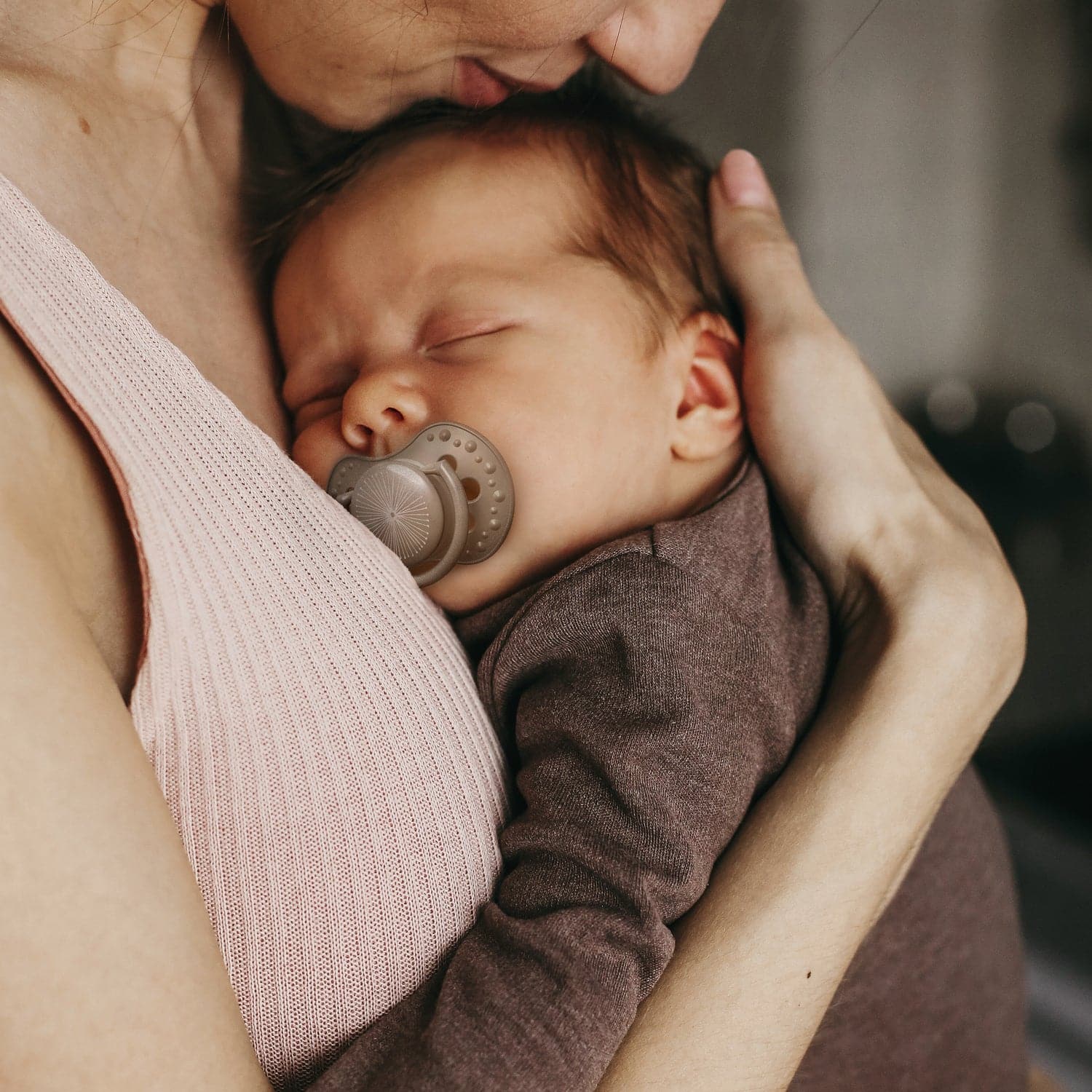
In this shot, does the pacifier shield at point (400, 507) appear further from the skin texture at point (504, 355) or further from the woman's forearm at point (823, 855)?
the woman's forearm at point (823, 855)

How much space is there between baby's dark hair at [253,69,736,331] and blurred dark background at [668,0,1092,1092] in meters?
0.81

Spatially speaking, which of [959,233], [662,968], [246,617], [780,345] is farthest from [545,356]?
[959,233]

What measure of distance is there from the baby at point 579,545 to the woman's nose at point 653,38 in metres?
0.14

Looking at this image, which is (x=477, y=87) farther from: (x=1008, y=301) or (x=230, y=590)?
(x=1008, y=301)

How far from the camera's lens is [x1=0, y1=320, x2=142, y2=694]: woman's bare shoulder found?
1.68ft

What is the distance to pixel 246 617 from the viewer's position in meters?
0.63

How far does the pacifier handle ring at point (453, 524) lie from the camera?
0.81 m

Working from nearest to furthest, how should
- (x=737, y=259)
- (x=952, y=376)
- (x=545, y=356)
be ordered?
(x=545, y=356) < (x=737, y=259) < (x=952, y=376)

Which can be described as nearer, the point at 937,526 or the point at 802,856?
the point at 802,856

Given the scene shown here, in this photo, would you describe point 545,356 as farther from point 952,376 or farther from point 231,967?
point 952,376

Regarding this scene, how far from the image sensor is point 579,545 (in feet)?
2.99

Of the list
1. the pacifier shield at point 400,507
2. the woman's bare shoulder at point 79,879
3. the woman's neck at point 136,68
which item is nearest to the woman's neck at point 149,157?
the woman's neck at point 136,68

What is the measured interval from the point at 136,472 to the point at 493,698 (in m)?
0.33

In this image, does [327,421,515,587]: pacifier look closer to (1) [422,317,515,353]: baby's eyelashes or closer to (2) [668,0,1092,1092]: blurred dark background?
(1) [422,317,515,353]: baby's eyelashes
